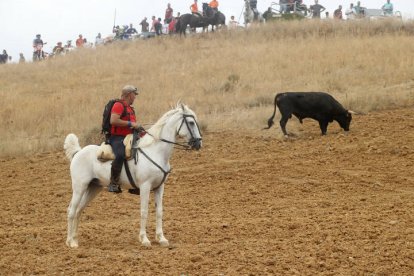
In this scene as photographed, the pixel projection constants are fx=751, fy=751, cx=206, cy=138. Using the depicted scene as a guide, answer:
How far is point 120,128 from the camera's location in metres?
10.7

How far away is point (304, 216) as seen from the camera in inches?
472

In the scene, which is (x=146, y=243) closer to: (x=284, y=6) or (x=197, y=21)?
(x=197, y=21)

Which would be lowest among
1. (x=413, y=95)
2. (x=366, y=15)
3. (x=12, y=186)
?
(x=12, y=186)

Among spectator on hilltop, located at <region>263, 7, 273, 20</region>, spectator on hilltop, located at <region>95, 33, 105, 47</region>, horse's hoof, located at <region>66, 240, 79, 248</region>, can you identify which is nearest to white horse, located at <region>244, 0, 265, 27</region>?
spectator on hilltop, located at <region>263, 7, 273, 20</region>

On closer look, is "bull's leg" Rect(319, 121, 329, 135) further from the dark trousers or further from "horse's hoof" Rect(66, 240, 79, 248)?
"horse's hoof" Rect(66, 240, 79, 248)

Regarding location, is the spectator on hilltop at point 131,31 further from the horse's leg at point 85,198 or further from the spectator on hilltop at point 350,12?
the horse's leg at point 85,198

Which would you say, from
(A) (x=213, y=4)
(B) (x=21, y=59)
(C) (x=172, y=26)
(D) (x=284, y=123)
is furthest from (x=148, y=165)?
(B) (x=21, y=59)

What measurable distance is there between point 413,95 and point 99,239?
14.2 meters

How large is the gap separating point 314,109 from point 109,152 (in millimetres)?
10385

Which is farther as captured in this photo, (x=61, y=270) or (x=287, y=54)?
(x=287, y=54)

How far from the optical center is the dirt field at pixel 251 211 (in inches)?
349

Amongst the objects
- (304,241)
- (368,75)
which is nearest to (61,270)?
(304,241)

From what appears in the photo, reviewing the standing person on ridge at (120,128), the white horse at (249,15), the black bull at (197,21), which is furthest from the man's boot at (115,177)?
the white horse at (249,15)

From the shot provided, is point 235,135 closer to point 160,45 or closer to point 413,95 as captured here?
point 413,95
